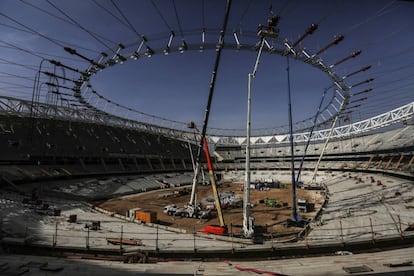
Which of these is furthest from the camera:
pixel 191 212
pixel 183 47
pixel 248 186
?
pixel 183 47

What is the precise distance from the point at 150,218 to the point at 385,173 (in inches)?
2339

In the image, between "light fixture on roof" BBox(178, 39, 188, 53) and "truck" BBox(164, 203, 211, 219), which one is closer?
"truck" BBox(164, 203, 211, 219)

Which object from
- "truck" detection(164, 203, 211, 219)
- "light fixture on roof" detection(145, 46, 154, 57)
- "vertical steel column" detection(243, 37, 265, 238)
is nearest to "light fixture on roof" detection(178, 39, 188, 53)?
"light fixture on roof" detection(145, 46, 154, 57)

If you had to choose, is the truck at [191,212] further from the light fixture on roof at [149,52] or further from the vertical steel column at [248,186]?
the light fixture on roof at [149,52]

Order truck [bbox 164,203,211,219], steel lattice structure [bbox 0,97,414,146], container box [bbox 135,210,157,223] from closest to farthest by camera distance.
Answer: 1. container box [bbox 135,210,157,223]
2. truck [bbox 164,203,211,219]
3. steel lattice structure [bbox 0,97,414,146]

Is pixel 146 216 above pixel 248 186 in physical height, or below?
below

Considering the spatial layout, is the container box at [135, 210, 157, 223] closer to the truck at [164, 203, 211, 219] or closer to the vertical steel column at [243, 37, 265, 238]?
the truck at [164, 203, 211, 219]

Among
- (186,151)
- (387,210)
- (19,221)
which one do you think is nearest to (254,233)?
(387,210)

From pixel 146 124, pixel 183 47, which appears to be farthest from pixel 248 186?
pixel 146 124

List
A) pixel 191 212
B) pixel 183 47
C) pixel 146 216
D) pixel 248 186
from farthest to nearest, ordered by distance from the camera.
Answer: pixel 183 47
pixel 191 212
pixel 146 216
pixel 248 186

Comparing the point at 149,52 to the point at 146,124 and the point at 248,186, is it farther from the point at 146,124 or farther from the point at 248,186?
the point at 146,124

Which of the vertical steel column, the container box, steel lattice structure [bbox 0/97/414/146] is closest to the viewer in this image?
the vertical steel column

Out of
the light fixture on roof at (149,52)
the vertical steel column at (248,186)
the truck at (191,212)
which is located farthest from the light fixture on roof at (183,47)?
the truck at (191,212)

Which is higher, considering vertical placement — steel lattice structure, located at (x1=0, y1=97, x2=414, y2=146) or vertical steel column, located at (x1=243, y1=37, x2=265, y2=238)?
steel lattice structure, located at (x1=0, y1=97, x2=414, y2=146)
